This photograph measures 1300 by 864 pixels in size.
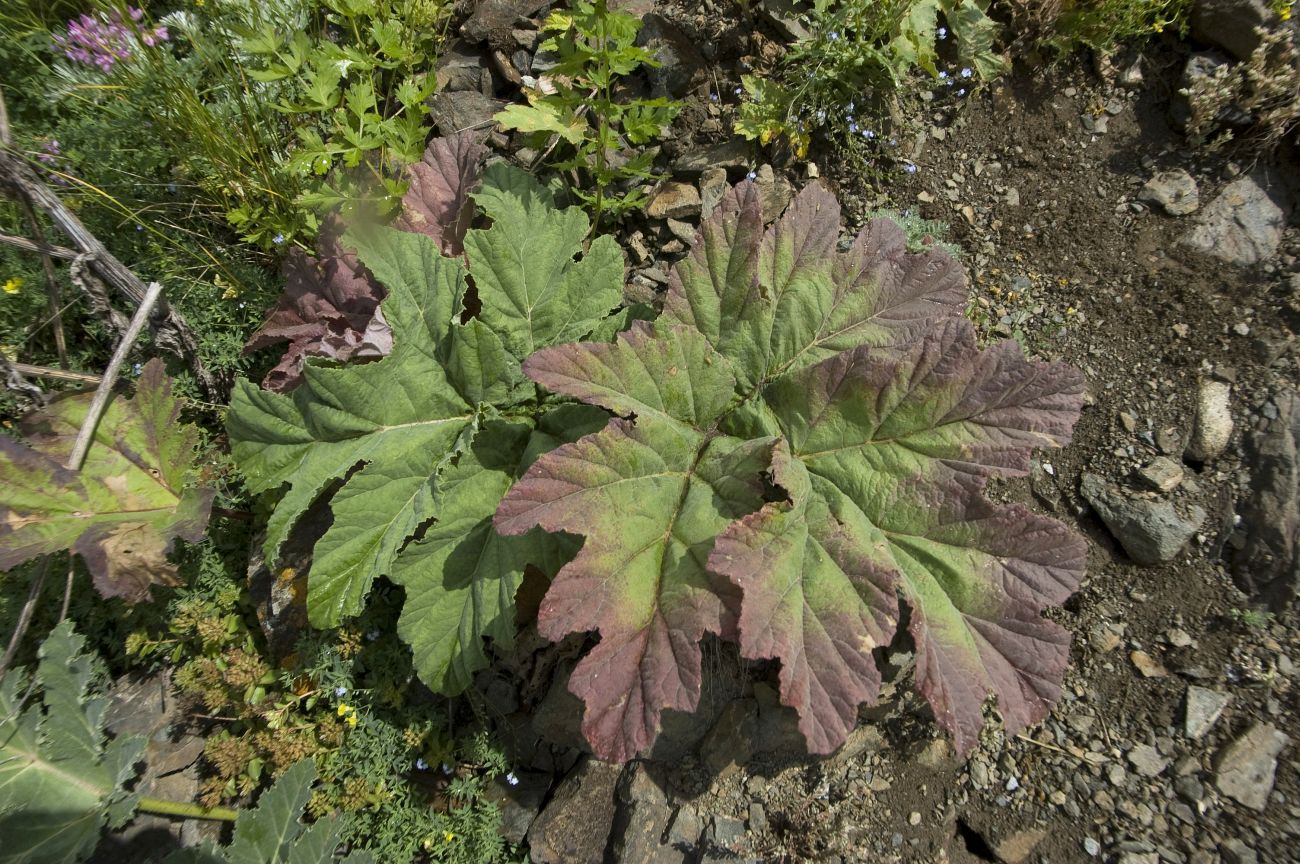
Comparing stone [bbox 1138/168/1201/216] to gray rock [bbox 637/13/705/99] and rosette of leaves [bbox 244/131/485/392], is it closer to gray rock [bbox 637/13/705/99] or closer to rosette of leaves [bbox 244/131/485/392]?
gray rock [bbox 637/13/705/99]

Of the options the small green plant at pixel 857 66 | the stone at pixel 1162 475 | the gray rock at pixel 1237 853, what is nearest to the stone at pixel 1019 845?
the gray rock at pixel 1237 853

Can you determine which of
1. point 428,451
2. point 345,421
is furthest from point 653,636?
point 345,421

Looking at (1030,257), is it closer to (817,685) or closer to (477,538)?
(817,685)

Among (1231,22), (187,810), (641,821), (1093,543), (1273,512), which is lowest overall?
(187,810)

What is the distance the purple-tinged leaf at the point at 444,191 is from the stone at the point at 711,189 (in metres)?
1.02

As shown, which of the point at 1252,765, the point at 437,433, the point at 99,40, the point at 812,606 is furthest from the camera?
the point at 99,40

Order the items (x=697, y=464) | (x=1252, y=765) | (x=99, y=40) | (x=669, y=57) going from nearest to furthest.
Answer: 1. (x=697, y=464)
2. (x=1252, y=765)
3. (x=99, y=40)
4. (x=669, y=57)

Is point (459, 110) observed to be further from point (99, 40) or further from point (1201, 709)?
point (1201, 709)

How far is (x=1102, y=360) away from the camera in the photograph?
331cm

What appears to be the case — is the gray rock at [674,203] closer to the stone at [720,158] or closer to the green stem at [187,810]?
the stone at [720,158]

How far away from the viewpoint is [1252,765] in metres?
2.75

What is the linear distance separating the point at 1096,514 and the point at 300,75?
4033 millimetres

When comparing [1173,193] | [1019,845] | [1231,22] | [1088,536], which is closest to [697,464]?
[1088,536]

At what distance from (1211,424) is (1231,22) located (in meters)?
1.82
